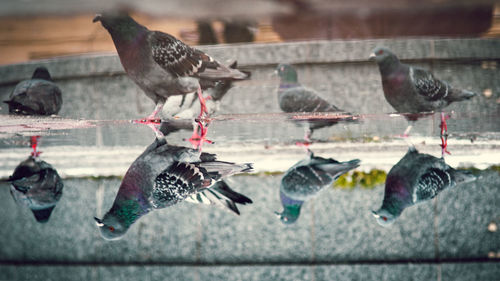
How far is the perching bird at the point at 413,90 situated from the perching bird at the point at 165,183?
996 mm

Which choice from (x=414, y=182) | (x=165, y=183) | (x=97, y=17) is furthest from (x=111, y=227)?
(x=414, y=182)

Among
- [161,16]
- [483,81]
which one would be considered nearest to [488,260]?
[483,81]

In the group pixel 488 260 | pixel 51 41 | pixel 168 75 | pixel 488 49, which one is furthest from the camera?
pixel 51 41

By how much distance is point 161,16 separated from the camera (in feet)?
8.04

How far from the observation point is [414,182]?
7.23 ft

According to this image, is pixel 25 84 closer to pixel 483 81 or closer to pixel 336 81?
pixel 336 81

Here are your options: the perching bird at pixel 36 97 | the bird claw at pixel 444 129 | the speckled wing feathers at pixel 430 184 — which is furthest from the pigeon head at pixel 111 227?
the bird claw at pixel 444 129

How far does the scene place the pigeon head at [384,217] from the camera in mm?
2250

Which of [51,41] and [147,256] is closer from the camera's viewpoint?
[147,256]

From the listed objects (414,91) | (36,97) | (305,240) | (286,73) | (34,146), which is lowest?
(305,240)

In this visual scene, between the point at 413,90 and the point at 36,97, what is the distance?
7.60 feet

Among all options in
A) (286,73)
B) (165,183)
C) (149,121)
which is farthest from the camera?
(286,73)

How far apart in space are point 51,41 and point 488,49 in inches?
114

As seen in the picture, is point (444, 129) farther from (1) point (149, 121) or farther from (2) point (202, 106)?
(1) point (149, 121)
